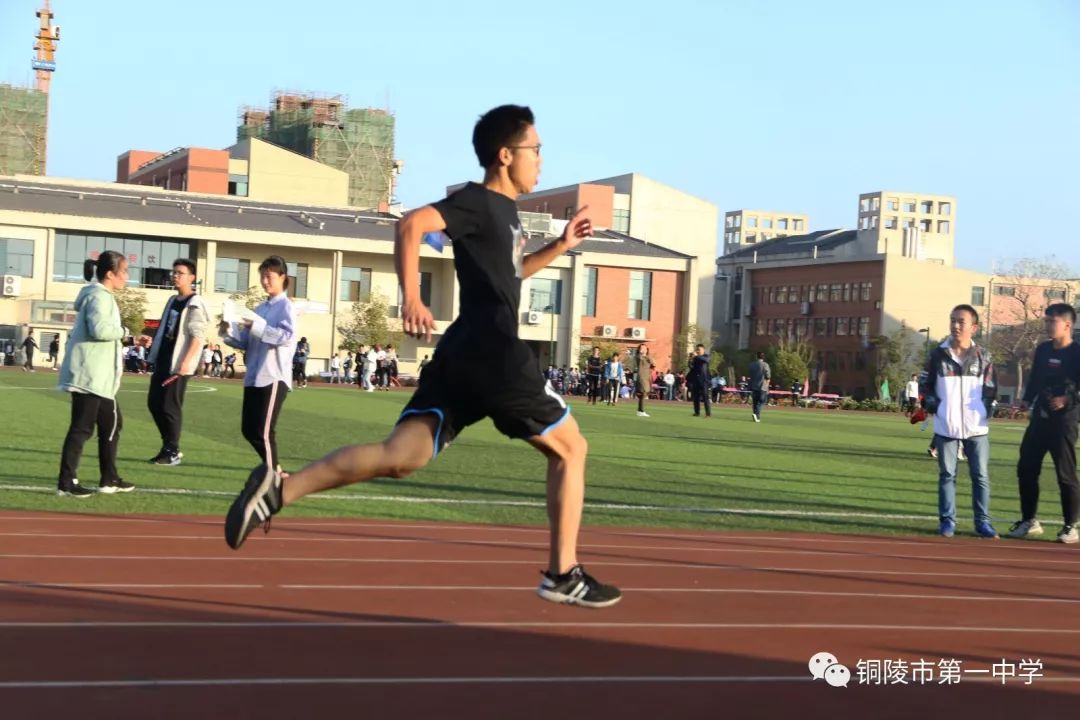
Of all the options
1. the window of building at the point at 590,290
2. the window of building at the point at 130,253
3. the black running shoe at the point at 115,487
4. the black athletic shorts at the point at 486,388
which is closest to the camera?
the black athletic shorts at the point at 486,388

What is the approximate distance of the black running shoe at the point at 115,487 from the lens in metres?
10.6

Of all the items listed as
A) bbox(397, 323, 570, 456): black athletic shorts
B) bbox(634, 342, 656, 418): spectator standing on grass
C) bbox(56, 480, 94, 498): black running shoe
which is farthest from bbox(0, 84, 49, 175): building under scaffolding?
bbox(397, 323, 570, 456): black athletic shorts

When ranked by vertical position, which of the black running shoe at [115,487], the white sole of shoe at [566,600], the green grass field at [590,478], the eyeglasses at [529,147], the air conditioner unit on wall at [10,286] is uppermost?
the air conditioner unit on wall at [10,286]

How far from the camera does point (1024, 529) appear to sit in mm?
10711

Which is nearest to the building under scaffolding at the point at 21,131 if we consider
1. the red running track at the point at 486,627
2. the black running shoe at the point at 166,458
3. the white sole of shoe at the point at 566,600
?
the black running shoe at the point at 166,458

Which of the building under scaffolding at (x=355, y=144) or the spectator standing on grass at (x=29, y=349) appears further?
the building under scaffolding at (x=355, y=144)

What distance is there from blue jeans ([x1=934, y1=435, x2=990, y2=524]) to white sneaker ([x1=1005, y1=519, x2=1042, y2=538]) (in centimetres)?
25

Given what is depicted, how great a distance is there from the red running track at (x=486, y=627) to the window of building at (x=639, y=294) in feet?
230

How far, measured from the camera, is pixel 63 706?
14.0 feet

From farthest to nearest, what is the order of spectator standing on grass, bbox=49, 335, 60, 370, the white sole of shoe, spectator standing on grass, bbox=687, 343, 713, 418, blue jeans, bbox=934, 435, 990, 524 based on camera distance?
spectator standing on grass, bbox=49, 335, 60, 370 → spectator standing on grass, bbox=687, 343, 713, 418 → blue jeans, bbox=934, 435, 990, 524 → the white sole of shoe

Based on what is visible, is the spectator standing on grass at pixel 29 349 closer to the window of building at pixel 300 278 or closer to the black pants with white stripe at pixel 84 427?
the window of building at pixel 300 278

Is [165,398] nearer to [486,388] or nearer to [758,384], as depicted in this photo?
[486,388]

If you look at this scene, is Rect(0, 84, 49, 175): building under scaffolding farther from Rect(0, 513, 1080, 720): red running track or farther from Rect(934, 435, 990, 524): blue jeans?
Rect(0, 513, 1080, 720): red running track

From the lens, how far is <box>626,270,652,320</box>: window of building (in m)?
78.9
